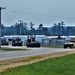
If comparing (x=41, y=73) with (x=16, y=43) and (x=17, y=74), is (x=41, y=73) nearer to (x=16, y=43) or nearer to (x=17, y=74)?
(x=17, y=74)

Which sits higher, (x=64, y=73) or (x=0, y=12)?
(x=0, y=12)

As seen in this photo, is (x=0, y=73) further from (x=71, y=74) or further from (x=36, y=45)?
(x=36, y=45)

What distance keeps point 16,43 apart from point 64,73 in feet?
253

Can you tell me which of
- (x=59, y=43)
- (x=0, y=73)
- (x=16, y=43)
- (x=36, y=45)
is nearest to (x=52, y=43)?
(x=59, y=43)

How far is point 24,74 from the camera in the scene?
17.2m

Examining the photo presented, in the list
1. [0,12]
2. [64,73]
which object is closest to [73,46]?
[0,12]

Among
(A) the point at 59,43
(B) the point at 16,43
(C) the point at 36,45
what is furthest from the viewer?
(A) the point at 59,43

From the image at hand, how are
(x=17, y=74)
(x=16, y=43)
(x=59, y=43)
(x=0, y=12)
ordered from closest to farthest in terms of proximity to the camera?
(x=17, y=74) < (x=0, y=12) < (x=16, y=43) < (x=59, y=43)

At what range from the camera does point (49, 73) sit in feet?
58.7

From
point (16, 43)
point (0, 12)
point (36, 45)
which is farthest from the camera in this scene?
point (16, 43)

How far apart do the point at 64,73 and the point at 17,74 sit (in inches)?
90.8

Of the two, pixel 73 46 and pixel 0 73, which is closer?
pixel 0 73

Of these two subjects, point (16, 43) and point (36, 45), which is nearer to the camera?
point (36, 45)

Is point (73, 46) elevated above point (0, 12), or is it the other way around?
point (0, 12)
